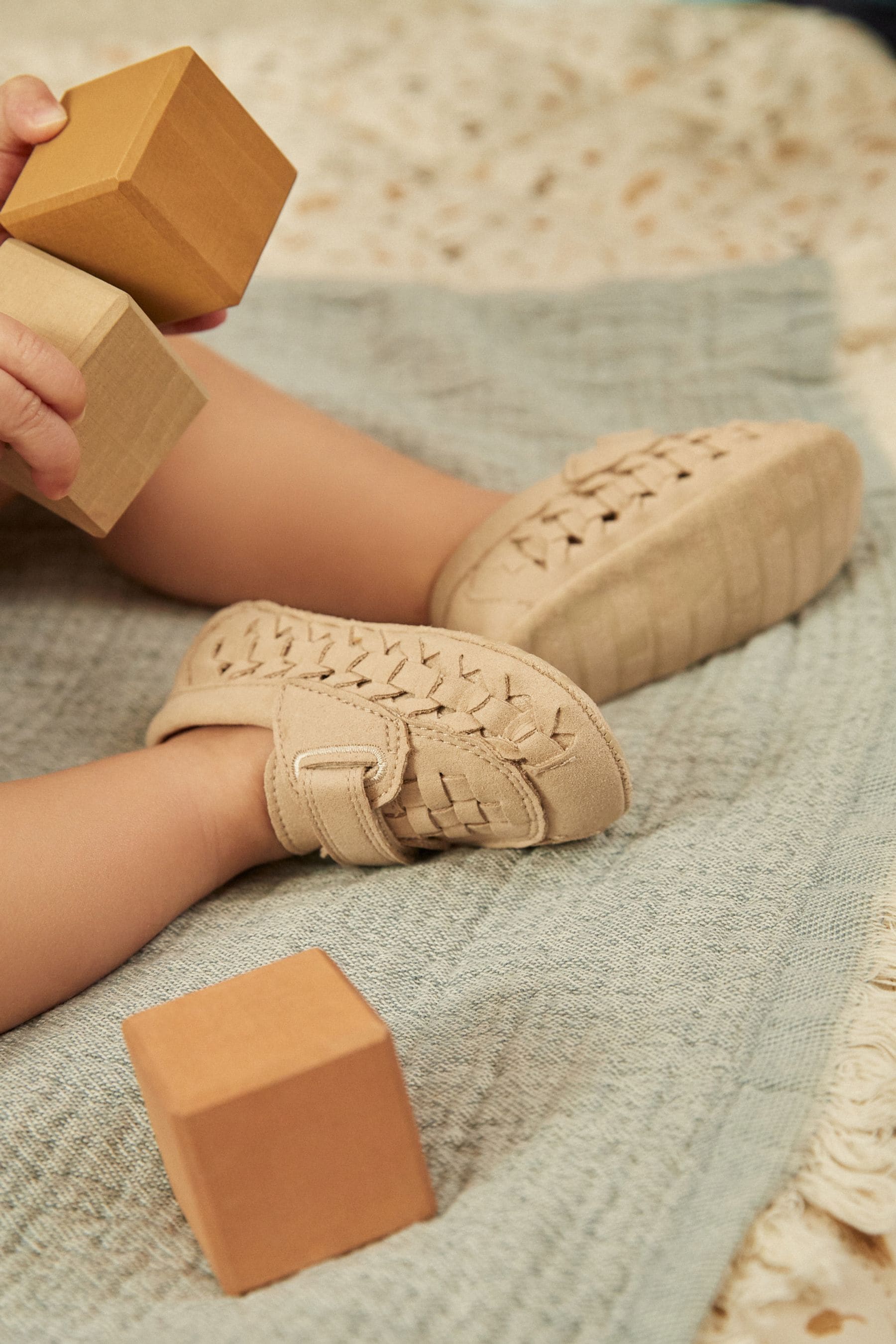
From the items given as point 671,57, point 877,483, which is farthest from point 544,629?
point 671,57

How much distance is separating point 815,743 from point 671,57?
3.79ft

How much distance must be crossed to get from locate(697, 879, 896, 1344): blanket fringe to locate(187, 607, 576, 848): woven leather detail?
0.67ft

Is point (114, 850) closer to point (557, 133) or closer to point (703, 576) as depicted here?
point (703, 576)

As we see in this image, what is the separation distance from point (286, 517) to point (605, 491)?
0.23 metres

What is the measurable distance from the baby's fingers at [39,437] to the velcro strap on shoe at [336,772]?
6.7 inches

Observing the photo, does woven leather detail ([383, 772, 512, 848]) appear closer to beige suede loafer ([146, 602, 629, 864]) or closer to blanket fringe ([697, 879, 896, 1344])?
beige suede loafer ([146, 602, 629, 864])

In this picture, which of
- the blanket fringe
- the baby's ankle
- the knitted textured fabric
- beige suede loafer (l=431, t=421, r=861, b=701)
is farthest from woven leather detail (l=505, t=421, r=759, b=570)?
the blanket fringe

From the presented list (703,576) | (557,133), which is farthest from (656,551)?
(557,133)

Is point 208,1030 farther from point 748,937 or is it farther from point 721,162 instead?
point 721,162

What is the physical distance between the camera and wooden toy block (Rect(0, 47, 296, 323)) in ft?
1.95

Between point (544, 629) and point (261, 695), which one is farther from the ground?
point (261, 695)

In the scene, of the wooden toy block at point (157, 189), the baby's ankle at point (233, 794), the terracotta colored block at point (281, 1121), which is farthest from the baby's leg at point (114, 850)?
the wooden toy block at point (157, 189)

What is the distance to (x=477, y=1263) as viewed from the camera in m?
0.42

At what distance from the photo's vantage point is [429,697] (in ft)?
2.05
